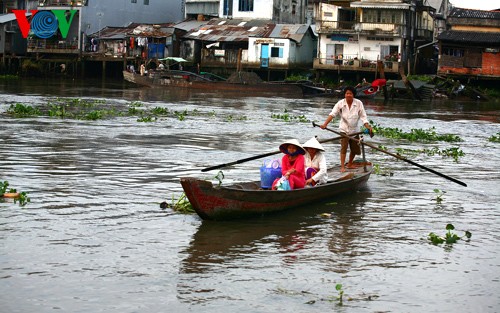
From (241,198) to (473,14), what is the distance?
41.9 meters

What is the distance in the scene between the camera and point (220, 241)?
1021 centimetres

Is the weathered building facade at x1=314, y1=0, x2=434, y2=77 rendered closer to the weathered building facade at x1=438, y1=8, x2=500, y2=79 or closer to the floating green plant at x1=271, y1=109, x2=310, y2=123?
the weathered building facade at x1=438, y1=8, x2=500, y2=79

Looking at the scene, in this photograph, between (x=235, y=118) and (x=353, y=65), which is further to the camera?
(x=353, y=65)

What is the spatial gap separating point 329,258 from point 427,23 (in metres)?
51.1

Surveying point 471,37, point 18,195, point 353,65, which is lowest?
point 18,195

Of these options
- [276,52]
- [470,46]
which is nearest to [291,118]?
[470,46]

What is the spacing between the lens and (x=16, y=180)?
1362 centimetres

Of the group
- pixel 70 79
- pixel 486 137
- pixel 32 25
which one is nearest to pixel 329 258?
pixel 486 137

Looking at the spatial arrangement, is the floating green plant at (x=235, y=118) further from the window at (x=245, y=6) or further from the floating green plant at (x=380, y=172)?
the window at (x=245, y=6)

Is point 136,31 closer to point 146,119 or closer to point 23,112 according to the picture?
point 23,112

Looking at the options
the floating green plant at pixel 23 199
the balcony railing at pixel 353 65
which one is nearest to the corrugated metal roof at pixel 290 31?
the balcony railing at pixel 353 65

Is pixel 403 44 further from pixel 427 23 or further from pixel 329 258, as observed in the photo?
pixel 329 258

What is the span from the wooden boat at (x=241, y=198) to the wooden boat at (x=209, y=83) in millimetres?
34746

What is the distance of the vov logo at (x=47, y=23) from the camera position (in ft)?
190
